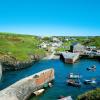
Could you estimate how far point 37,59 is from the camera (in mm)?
168500

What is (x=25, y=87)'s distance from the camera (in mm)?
80688

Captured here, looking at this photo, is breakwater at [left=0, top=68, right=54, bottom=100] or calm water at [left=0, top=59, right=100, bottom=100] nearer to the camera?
breakwater at [left=0, top=68, right=54, bottom=100]

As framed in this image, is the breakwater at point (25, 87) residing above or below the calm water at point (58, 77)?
above

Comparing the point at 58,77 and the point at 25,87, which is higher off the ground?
the point at 25,87

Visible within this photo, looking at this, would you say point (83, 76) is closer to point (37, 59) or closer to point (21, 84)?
point (21, 84)

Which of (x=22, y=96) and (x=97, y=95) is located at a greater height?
Answer: (x=97, y=95)

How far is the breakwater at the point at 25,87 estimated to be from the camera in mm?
70831

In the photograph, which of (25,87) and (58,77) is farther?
(58,77)

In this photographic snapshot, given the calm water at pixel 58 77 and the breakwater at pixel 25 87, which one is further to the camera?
the calm water at pixel 58 77

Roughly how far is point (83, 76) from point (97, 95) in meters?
54.7

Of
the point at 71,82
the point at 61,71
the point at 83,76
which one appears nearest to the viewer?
the point at 71,82

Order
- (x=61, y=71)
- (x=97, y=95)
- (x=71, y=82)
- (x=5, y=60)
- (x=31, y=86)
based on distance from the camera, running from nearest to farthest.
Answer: (x=97, y=95), (x=31, y=86), (x=71, y=82), (x=61, y=71), (x=5, y=60)

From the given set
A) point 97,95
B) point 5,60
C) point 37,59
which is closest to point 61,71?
point 5,60

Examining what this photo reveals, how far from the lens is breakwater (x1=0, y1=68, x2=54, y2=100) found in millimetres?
70831
